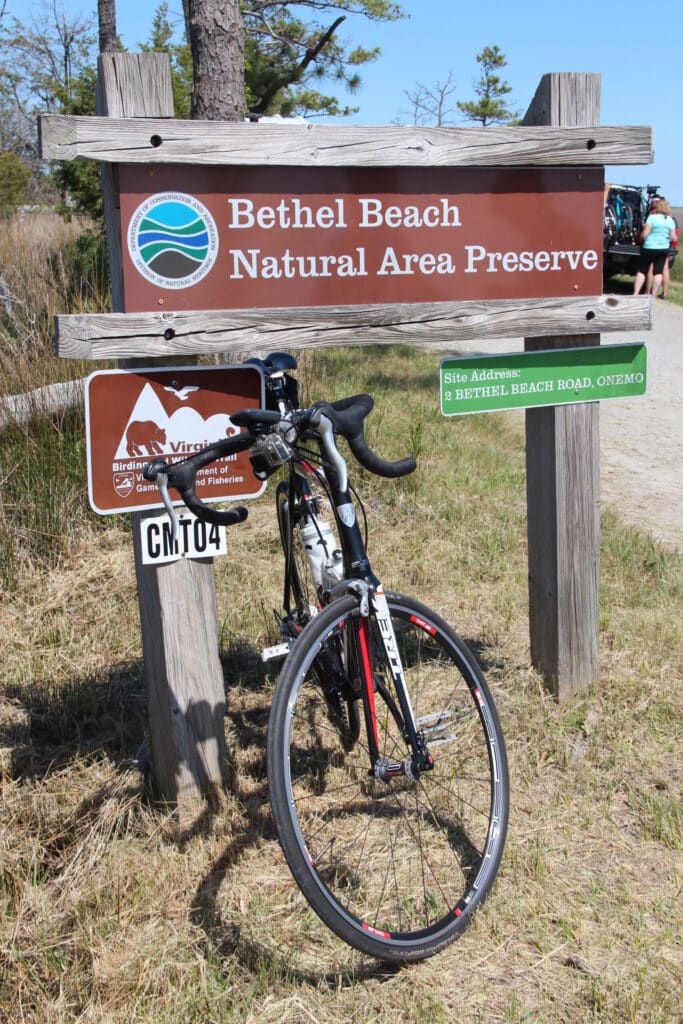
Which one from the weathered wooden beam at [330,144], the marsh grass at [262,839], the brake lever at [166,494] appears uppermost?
the weathered wooden beam at [330,144]

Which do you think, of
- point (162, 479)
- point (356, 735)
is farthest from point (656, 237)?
point (162, 479)

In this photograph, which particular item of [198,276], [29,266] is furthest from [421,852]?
[29,266]

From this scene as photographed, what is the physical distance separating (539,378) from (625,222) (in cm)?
1761

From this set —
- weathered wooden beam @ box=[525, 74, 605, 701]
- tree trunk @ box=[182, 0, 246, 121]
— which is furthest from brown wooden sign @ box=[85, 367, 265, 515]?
tree trunk @ box=[182, 0, 246, 121]

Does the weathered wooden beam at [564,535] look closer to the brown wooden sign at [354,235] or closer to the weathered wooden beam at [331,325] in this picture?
the weathered wooden beam at [331,325]

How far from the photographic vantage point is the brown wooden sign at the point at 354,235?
2756 millimetres

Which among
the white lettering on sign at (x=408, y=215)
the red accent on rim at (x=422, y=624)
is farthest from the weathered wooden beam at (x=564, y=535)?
the red accent on rim at (x=422, y=624)

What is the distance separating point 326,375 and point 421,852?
539 centimetres

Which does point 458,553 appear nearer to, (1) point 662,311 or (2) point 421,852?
(2) point 421,852

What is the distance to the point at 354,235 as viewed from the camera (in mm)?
3027

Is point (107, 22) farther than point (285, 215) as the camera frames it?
Yes

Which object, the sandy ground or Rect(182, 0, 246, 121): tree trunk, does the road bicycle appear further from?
Rect(182, 0, 246, 121): tree trunk

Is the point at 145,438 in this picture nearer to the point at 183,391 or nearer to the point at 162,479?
the point at 183,391

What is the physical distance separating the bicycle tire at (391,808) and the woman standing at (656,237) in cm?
1378
